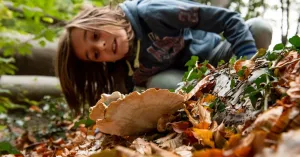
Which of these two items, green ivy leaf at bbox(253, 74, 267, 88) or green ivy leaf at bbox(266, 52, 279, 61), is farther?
green ivy leaf at bbox(266, 52, 279, 61)

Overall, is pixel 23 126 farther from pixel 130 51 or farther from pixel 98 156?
pixel 98 156

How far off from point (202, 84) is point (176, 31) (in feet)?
4.80

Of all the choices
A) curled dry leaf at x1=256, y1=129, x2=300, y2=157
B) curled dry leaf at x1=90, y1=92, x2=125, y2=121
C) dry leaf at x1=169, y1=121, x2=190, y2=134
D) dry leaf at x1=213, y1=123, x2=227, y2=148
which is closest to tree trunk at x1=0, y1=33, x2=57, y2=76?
curled dry leaf at x1=90, y1=92, x2=125, y2=121

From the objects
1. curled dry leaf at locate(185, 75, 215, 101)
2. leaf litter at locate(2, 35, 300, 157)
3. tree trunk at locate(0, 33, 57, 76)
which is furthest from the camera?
tree trunk at locate(0, 33, 57, 76)

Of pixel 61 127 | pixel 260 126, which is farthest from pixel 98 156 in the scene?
pixel 61 127

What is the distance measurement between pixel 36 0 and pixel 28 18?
202mm

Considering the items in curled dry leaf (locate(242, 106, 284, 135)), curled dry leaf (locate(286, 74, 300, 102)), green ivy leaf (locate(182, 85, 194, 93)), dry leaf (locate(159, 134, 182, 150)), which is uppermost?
Answer: curled dry leaf (locate(286, 74, 300, 102))

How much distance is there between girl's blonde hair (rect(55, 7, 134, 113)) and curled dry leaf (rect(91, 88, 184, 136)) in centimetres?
141

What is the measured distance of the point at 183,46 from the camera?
2.61 m

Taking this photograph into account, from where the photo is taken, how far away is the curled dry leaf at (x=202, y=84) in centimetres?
107

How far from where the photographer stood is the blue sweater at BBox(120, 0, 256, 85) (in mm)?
2240

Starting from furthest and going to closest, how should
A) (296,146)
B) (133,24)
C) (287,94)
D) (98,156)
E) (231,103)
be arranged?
(133,24)
(231,103)
(287,94)
(98,156)
(296,146)

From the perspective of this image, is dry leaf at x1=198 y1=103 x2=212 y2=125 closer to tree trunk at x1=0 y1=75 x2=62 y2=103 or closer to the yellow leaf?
the yellow leaf

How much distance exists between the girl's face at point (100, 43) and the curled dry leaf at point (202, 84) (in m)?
1.23
